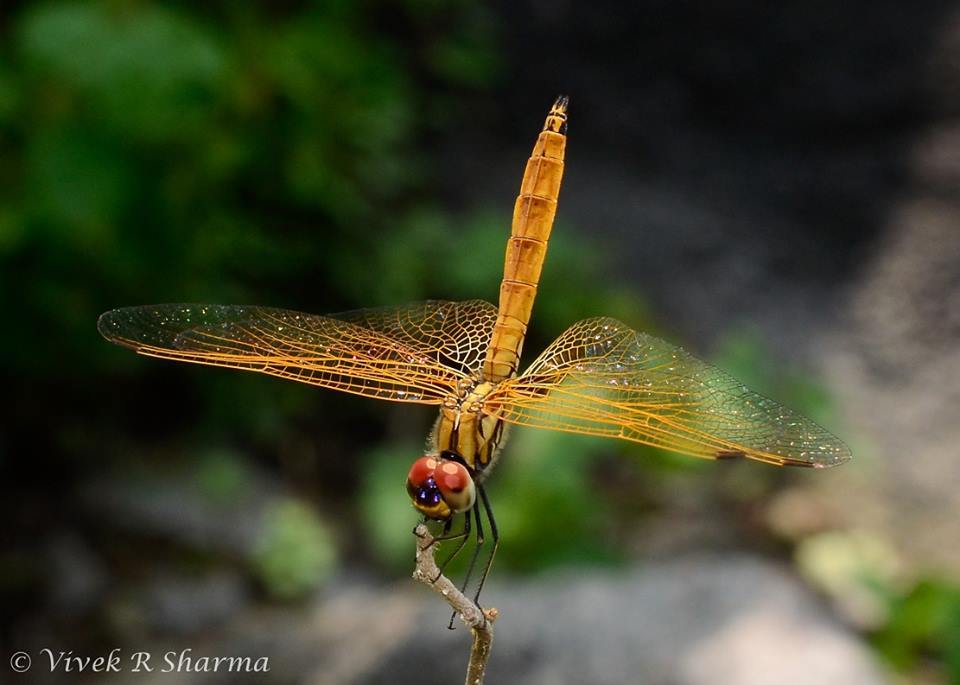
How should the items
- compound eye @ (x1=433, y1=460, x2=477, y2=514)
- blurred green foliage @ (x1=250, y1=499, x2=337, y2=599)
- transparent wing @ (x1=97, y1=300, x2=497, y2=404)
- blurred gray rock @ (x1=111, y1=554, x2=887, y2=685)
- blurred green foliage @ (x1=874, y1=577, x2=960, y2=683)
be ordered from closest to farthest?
compound eye @ (x1=433, y1=460, x2=477, y2=514)
transparent wing @ (x1=97, y1=300, x2=497, y2=404)
blurred gray rock @ (x1=111, y1=554, x2=887, y2=685)
blurred green foliage @ (x1=874, y1=577, x2=960, y2=683)
blurred green foliage @ (x1=250, y1=499, x2=337, y2=599)

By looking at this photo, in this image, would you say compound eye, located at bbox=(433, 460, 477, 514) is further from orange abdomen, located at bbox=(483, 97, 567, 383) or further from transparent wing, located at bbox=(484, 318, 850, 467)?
orange abdomen, located at bbox=(483, 97, 567, 383)

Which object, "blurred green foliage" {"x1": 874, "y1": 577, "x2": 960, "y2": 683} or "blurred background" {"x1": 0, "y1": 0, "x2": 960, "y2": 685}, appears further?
"blurred green foliage" {"x1": 874, "y1": 577, "x2": 960, "y2": 683}

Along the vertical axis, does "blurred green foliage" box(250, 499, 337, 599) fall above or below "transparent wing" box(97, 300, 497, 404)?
below

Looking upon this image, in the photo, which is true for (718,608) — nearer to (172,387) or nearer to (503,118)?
(172,387)

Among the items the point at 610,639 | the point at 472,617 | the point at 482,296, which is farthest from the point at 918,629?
the point at 472,617

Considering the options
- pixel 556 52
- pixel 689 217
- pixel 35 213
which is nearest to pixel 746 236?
pixel 689 217

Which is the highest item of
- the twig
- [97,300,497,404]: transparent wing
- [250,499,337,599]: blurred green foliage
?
[97,300,497,404]: transparent wing

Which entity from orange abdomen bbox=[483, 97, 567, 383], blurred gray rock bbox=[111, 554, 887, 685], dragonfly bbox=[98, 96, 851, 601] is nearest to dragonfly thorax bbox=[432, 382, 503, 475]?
dragonfly bbox=[98, 96, 851, 601]

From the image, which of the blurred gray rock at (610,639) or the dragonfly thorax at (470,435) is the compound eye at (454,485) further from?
the blurred gray rock at (610,639)

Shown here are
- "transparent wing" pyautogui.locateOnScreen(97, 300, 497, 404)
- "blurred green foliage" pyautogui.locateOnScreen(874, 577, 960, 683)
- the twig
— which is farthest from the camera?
"blurred green foliage" pyautogui.locateOnScreen(874, 577, 960, 683)
